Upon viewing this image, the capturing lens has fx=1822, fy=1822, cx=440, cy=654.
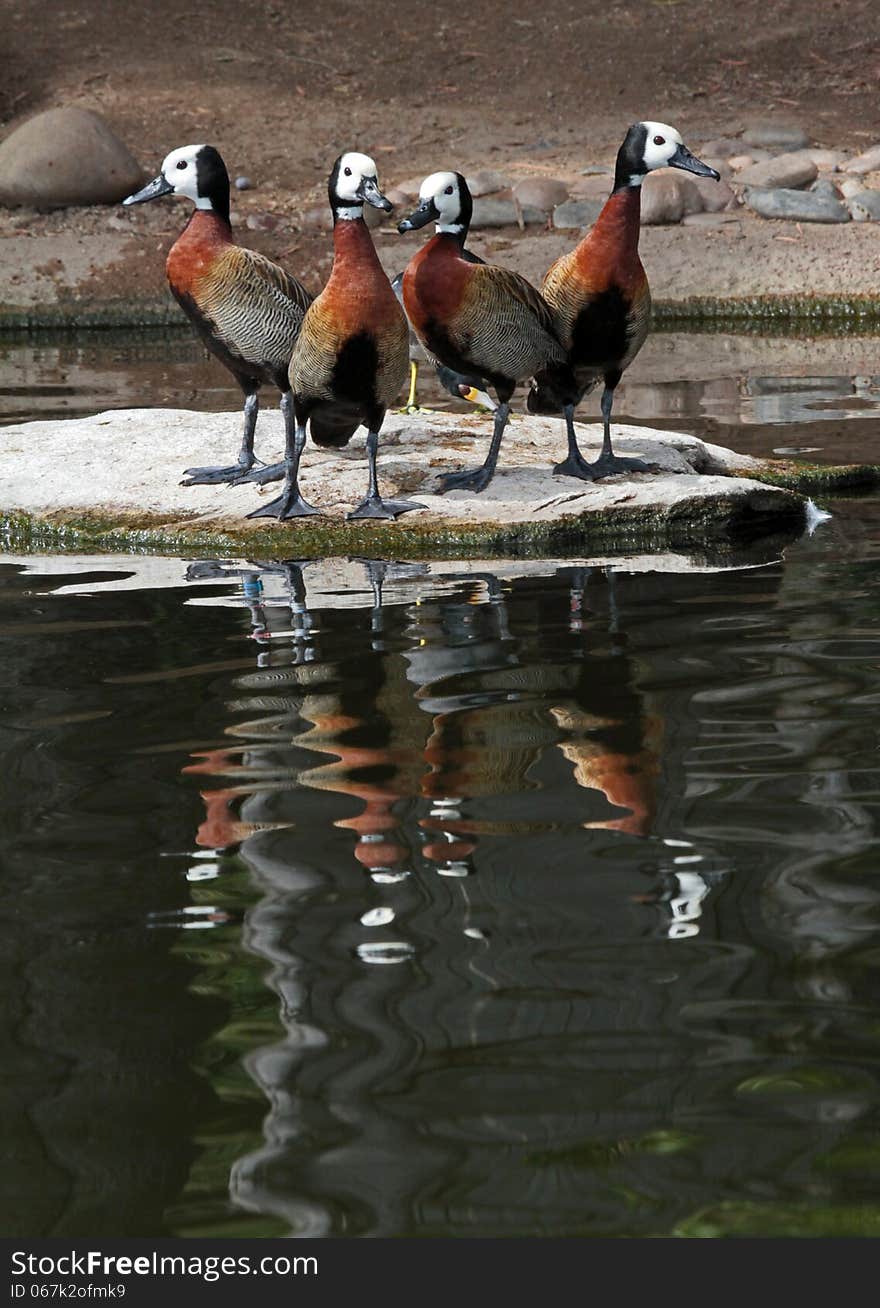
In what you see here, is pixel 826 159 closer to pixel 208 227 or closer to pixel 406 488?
pixel 406 488

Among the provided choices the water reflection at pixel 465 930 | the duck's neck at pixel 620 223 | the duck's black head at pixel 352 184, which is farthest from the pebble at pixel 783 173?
the water reflection at pixel 465 930

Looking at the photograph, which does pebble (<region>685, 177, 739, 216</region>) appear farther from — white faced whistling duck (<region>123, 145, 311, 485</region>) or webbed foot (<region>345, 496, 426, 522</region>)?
webbed foot (<region>345, 496, 426, 522</region>)

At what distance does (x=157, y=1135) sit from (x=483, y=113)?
20.4 meters

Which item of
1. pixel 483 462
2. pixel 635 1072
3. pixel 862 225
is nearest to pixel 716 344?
pixel 862 225

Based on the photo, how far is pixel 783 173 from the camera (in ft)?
58.6

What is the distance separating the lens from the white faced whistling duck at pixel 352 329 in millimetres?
6523

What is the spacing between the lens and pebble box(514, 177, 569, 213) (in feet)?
58.7

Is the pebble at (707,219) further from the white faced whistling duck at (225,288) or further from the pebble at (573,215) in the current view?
the white faced whistling duck at (225,288)

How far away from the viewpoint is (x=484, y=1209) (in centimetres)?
236

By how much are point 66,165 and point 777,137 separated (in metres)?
7.46

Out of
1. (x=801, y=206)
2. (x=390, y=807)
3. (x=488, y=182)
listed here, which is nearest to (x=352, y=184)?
Result: (x=390, y=807)

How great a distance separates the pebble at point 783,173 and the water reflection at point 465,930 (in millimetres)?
13310

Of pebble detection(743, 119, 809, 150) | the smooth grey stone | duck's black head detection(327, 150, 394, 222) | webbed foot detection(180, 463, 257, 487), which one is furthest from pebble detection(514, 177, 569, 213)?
duck's black head detection(327, 150, 394, 222)

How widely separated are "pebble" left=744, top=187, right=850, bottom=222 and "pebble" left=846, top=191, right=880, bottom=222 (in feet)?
0.29
